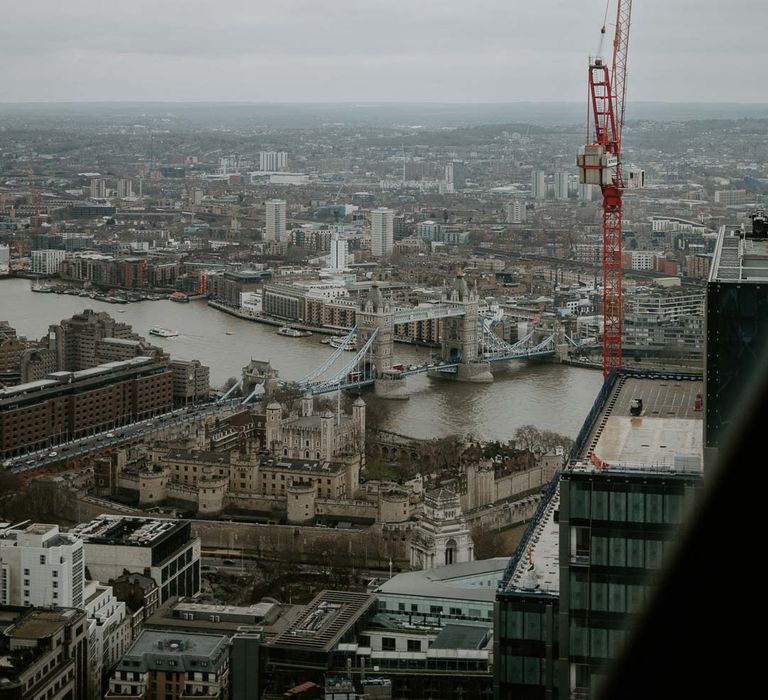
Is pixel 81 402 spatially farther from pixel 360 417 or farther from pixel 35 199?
pixel 35 199

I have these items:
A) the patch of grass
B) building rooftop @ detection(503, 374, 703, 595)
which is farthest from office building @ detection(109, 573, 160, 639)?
the patch of grass

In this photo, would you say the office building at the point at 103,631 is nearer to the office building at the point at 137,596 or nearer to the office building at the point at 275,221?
the office building at the point at 137,596

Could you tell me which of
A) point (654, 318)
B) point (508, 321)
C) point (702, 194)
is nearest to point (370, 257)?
point (702, 194)

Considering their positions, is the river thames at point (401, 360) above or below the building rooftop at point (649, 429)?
below

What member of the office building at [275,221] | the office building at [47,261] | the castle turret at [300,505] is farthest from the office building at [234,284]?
the castle turret at [300,505]

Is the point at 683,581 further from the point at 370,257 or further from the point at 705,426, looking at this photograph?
the point at 370,257

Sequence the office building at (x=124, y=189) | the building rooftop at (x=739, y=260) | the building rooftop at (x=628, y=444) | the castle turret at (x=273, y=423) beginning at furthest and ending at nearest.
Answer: the office building at (x=124, y=189), the castle turret at (x=273, y=423), the building rooftop at (x=628, y=444), the building rooftop at (x=739, y=260)

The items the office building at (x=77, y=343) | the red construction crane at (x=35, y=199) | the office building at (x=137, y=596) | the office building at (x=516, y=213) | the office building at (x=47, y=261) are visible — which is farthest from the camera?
the office building at (x=516, y=213)

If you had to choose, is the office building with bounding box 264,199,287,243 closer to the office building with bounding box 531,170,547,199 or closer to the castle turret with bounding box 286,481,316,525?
the office building with bounding box 531,170,547,199
